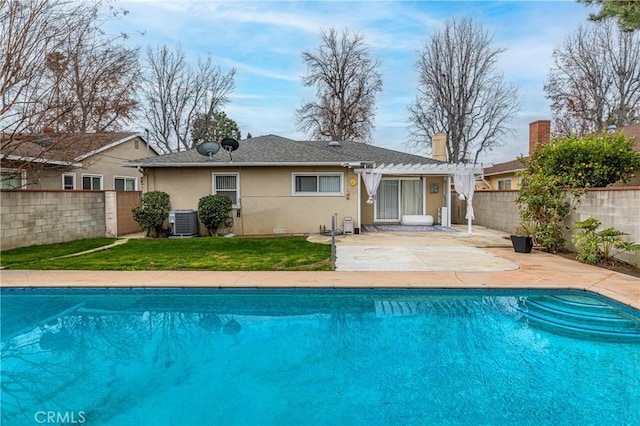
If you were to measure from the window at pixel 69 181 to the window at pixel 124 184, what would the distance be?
3.08m

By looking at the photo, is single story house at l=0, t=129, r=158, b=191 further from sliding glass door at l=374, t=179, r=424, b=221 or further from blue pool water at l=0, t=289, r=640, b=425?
sliding glass door at l=374, t=179, r=424, b=221

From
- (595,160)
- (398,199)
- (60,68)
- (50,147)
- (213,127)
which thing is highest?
(213,127)

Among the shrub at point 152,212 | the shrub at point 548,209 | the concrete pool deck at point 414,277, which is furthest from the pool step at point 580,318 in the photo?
the shrub at point 152,212

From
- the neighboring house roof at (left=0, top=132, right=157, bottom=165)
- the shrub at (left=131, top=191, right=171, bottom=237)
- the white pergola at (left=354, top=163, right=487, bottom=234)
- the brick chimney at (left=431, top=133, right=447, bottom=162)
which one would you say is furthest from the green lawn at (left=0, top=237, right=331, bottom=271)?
the brick chimney at (left=431, top=133, right=447, bottom=162)

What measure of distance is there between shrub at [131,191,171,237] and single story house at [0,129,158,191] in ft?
7.72

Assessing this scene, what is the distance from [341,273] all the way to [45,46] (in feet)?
29.1

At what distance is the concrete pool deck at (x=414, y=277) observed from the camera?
6.82 meters

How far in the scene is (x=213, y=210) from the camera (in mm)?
13094

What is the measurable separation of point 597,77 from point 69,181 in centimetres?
3157

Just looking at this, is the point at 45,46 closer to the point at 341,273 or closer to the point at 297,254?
the point at 297,254

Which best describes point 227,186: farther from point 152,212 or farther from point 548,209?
point 548,209

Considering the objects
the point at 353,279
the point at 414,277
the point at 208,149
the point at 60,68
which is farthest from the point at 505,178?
the point at 60,68

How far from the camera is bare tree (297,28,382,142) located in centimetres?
3222

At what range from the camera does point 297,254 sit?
9.78m
